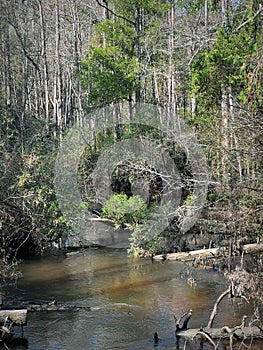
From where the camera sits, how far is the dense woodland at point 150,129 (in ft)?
39.1

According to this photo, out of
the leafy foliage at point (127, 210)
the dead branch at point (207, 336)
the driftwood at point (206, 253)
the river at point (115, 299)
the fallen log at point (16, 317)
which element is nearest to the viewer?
Answer: the dead branch at point (207, 336)

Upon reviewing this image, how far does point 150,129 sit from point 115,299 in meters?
10.9

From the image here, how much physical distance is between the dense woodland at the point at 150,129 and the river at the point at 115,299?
1053 mm

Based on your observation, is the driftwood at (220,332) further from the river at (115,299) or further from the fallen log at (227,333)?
the river at (115,299)

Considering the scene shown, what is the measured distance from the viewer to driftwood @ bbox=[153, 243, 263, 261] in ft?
48.5

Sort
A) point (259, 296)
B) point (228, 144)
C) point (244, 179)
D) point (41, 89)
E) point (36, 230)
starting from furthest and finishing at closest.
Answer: point (41, 89) < point (36, 230) < point (228, 144) < point (244, 179) < point (259, 296)

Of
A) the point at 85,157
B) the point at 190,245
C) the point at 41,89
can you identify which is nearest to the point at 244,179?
the point at 190,245

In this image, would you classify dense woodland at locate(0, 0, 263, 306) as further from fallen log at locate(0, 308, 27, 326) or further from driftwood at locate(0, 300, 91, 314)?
fallen log at locate(0, 308, 27, 326)

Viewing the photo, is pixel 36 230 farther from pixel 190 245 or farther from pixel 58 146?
pixel 58 146

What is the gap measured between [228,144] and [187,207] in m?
2.40

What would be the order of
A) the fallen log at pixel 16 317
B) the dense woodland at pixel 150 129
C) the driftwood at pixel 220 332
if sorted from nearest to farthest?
1. the driftwood at pixel 220 332
2. the fallen log at pixel 16 317
3. the dense woodland at pixel 150 129

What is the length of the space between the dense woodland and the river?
3.45 feet

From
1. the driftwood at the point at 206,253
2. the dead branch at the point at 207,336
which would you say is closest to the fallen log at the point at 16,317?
the dead branch at the point at 207,336

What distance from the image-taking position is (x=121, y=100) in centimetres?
2497
